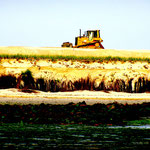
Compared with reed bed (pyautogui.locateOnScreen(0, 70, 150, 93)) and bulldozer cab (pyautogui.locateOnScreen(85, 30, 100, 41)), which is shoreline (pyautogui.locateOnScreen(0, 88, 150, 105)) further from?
bulldozer cab (pyautogui.locateOnScreen(85, 30, 100, 41))

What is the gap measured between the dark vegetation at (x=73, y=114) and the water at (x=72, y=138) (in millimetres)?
1684

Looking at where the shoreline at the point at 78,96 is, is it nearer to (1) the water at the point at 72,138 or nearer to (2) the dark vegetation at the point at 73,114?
(2) the dark vegetation at the point at 73,114

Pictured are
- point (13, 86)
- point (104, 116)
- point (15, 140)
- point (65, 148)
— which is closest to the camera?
point (65, 148)

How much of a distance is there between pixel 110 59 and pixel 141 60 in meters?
3.21

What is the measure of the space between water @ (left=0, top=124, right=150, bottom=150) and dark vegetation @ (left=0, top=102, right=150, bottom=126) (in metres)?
1.68

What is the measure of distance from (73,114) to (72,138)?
552 centimetres

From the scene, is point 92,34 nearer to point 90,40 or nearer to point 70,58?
point 90,40

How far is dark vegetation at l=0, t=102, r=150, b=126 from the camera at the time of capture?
1669cm

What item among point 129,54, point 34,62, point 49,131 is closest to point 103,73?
point 34,62

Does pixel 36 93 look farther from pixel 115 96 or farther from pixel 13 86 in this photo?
pixel 115 96

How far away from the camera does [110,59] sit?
47.9 m

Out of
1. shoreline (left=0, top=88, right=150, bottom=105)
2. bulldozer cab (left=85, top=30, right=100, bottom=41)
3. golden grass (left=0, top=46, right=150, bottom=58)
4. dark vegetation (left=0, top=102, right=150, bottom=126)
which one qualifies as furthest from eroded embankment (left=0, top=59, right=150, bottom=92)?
bulldozer cab (left=85, top=30, right=100, bottom=41)

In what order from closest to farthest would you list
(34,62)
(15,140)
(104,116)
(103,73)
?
(15,140) → (104,116) → (103,73) → (34,62)

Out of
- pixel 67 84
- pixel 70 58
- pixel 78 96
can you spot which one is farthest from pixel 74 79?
pixel 70 58
